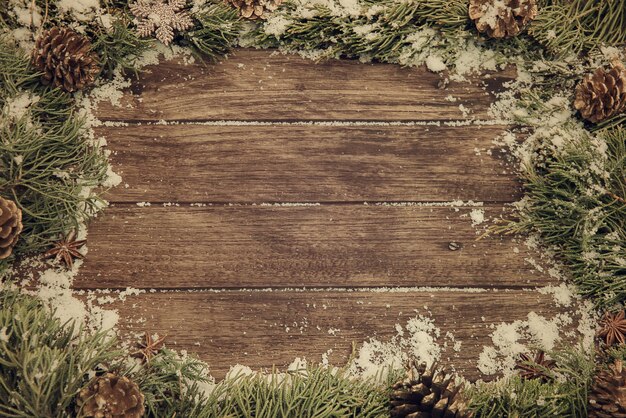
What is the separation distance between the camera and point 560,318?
114 cm

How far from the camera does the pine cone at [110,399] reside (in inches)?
35.7

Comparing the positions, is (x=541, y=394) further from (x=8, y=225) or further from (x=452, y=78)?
(x=8, y=225)

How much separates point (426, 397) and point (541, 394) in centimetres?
26

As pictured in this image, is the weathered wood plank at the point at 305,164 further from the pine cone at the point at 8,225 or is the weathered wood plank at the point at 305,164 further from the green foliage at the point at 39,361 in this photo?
the green foliage at the point at 39,361

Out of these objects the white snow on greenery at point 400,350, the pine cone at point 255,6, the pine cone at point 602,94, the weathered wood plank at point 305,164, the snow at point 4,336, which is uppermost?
the pine cone at point 255,6

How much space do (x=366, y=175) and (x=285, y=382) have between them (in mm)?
492

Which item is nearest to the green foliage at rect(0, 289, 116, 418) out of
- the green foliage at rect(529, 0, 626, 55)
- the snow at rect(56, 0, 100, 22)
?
the snow at rect(56, 0, 100, 22)

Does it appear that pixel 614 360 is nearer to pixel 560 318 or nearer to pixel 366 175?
pixel 560 318

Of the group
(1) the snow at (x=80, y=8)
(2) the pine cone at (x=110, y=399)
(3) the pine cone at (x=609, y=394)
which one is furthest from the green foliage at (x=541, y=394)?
(1) the snow at (x=80, y=8)

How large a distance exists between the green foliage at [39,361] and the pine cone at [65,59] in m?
0.48

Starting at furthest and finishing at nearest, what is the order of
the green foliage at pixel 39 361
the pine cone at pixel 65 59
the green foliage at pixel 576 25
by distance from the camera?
1. the green foliage at pixel 576 25
2. the pine cone at pixel 65 59
3. the green foliage at pixel 39 361

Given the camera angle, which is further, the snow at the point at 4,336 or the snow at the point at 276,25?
the snow at the point at 276,25

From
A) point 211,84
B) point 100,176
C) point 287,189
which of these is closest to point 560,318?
point 287,189

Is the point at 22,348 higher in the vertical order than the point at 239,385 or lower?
higher
